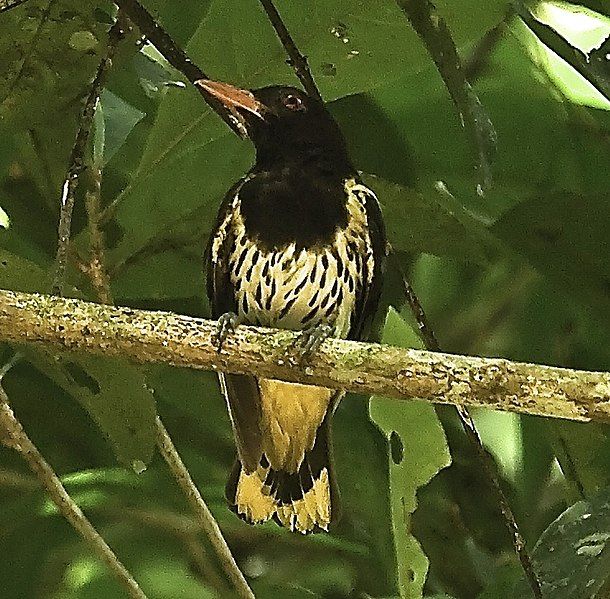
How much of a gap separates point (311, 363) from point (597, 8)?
2.83ft

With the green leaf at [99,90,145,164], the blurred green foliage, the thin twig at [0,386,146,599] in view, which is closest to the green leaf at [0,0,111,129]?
the blurred green foliage

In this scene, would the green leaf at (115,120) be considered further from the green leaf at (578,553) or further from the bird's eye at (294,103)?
the green leaf at (578,553)

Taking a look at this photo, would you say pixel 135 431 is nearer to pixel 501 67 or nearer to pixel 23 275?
pixel 23 275

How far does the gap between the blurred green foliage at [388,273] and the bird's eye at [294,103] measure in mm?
31

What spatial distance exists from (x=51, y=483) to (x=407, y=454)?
0.34 meters

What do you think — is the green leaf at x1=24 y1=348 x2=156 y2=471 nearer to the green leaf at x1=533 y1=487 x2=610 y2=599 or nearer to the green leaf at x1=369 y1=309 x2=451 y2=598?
the green leaf at x1=369 y1=309 x2=451 y2=598

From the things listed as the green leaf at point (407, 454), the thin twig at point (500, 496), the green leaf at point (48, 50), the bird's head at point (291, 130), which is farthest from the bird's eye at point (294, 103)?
the thin twig at point (500, 496)

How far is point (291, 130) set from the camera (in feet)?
4.70

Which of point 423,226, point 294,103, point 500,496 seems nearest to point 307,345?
point 500,496

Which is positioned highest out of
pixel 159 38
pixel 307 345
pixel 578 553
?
pixel 159 38

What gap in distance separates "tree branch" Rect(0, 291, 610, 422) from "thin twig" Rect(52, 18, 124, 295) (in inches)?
2.6

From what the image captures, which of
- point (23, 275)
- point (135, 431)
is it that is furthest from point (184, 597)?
point (23, 275)

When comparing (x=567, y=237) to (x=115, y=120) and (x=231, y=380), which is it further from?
(x=115, y=120)

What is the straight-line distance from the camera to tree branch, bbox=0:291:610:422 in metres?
0.82
